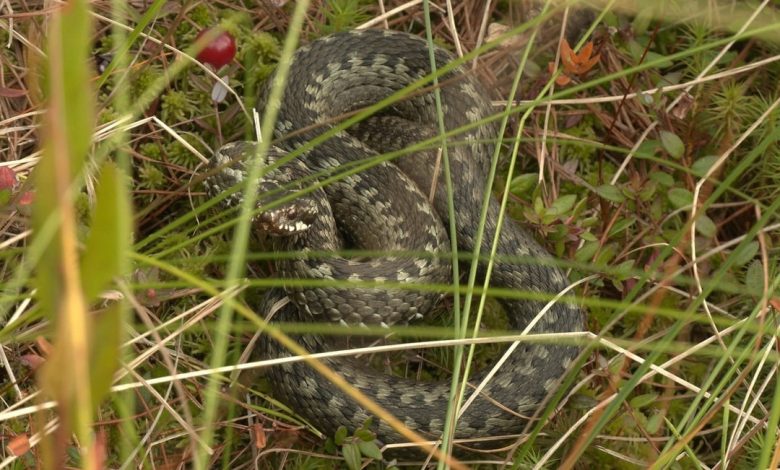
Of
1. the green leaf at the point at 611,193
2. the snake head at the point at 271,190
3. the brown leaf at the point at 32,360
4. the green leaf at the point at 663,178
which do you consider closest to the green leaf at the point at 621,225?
the green leaf at the point at 611,193

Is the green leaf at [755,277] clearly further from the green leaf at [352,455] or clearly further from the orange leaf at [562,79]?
the green leaf at [352,455]

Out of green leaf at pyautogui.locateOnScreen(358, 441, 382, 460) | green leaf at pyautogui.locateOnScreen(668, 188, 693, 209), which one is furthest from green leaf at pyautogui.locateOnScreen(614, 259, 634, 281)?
green leaf at pyautogui.locateOnScreen(358, 441, 382, 460)

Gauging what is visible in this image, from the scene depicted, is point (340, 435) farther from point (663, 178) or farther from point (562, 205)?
point (663, 178)

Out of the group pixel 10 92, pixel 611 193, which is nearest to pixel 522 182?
pixel 611 193

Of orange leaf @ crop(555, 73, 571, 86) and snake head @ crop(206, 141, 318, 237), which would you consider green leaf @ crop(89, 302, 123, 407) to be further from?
orange leaf @ crop(555, 73, 571, 86)

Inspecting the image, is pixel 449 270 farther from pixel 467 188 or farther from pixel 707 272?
pixel 707 272

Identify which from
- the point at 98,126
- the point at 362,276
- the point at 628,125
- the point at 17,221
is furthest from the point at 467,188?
the point at 17,221
